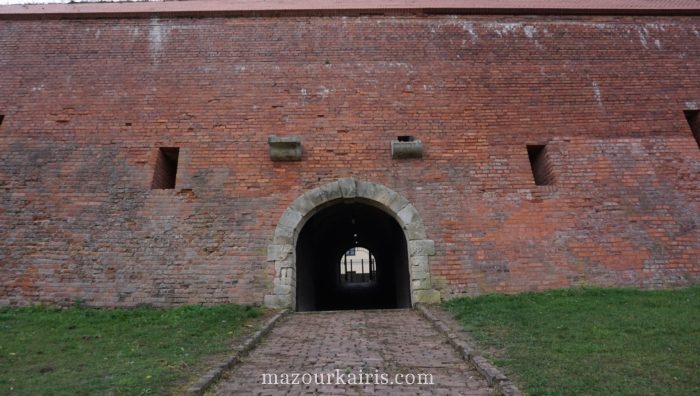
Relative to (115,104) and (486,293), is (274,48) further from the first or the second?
(486,293)

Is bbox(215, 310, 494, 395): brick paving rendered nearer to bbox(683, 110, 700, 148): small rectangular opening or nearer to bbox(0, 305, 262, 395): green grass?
bbox(0, 305, 262, 395): green grass

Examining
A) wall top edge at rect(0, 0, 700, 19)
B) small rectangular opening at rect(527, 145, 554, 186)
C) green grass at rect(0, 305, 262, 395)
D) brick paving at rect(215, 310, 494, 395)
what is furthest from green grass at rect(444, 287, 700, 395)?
wall top edge at rect(0, 0, 700, 19)

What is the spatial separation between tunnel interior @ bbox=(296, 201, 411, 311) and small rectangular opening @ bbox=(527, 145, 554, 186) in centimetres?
321

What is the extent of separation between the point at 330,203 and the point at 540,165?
14.6ft

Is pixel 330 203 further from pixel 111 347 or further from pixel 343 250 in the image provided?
pixel 343 250

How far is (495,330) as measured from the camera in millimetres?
5137

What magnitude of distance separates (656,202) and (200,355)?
842 centimetres

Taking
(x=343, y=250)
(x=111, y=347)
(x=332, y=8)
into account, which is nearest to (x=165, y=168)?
(x=111, y=347)

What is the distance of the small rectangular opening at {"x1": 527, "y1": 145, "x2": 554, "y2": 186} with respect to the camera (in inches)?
319

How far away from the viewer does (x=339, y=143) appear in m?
8.17

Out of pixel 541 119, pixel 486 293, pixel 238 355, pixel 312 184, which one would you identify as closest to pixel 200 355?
pixel 238 355

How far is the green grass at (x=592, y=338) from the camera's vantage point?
332cm

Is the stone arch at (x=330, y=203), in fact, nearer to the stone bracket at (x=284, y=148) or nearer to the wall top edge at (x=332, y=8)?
the stone bracket at (x=284, y=148)

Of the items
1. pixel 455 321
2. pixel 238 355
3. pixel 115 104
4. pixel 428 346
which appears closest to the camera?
pixel 238 355
